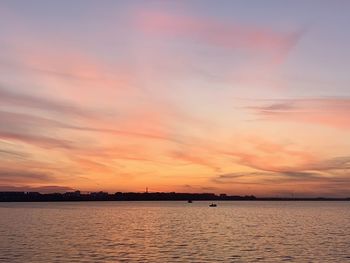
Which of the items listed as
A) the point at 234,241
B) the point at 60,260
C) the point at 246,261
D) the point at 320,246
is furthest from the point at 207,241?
the point at 60,260

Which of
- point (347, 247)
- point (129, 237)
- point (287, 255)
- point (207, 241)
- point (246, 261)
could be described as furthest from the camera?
point (129, 237)

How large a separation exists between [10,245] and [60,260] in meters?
18.9

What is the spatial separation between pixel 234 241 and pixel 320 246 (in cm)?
1345

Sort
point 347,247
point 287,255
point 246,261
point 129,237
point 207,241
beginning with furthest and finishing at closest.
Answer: point 129,237, point 207,241, point 347,247, point 287,255, point 246,261

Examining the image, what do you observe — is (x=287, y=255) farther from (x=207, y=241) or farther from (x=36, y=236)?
(x=36, y=236)

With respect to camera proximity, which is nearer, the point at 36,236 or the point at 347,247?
the point at 347,247

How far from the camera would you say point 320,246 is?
7269 centimetres

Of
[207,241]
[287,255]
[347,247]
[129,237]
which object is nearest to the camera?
[287,255]

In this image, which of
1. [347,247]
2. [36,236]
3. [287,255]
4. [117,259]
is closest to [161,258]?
[117,259]

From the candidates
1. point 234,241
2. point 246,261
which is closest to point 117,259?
point 246,261

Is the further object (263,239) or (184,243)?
(263,239)

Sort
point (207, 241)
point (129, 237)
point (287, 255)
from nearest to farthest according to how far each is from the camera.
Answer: point (287, 255) < point (207, 241) < point (129, 237)

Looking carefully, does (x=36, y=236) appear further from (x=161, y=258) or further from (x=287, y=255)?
(x=287, y=255)

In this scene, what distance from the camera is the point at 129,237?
280 feet
